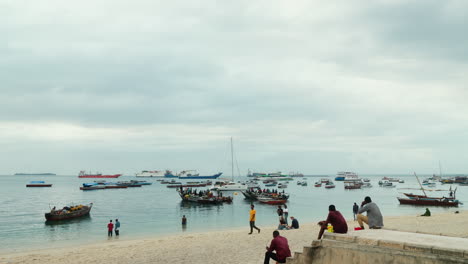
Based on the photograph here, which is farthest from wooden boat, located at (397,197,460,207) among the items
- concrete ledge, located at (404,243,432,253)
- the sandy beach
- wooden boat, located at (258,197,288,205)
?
concrete ledge, located at (404,243,432,253)

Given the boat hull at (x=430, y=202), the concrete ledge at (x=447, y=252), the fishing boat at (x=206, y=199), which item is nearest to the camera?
the concrete ledge at (x=447, y=252)

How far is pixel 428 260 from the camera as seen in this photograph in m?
5.86

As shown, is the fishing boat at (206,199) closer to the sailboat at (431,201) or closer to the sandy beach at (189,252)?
the sailboat at (431,201)

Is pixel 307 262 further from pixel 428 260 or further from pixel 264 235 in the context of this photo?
pixel 264 235

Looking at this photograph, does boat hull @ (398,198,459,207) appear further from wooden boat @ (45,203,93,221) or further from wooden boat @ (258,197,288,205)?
wooden boat @ (45,203,93,221)

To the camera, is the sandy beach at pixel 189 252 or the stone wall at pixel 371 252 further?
the sandy beach at pixel 189 252

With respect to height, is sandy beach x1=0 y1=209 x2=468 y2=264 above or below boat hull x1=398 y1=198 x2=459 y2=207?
above

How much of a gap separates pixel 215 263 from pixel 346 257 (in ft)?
27.1

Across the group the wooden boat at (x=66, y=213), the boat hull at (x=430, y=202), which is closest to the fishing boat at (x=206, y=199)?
the wooden boat at (x=66, y=213)

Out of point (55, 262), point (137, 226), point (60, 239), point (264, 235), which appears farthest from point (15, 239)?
point (264, 235)

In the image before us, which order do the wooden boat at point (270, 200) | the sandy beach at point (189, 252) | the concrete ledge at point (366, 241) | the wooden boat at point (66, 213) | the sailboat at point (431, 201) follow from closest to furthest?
the concrete ledge at point (366, 241) → the sandy beach at point (189, 252) → the wooden boat at point (66, 213) → the sailboat at point (431, 201) → the wooden boat at point (270, 200)

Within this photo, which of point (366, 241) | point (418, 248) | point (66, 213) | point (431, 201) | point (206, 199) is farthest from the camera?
point (206, 199)

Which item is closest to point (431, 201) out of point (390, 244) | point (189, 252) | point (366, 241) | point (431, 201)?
point (431, 201)

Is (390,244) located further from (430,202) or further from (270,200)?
(430,202)
